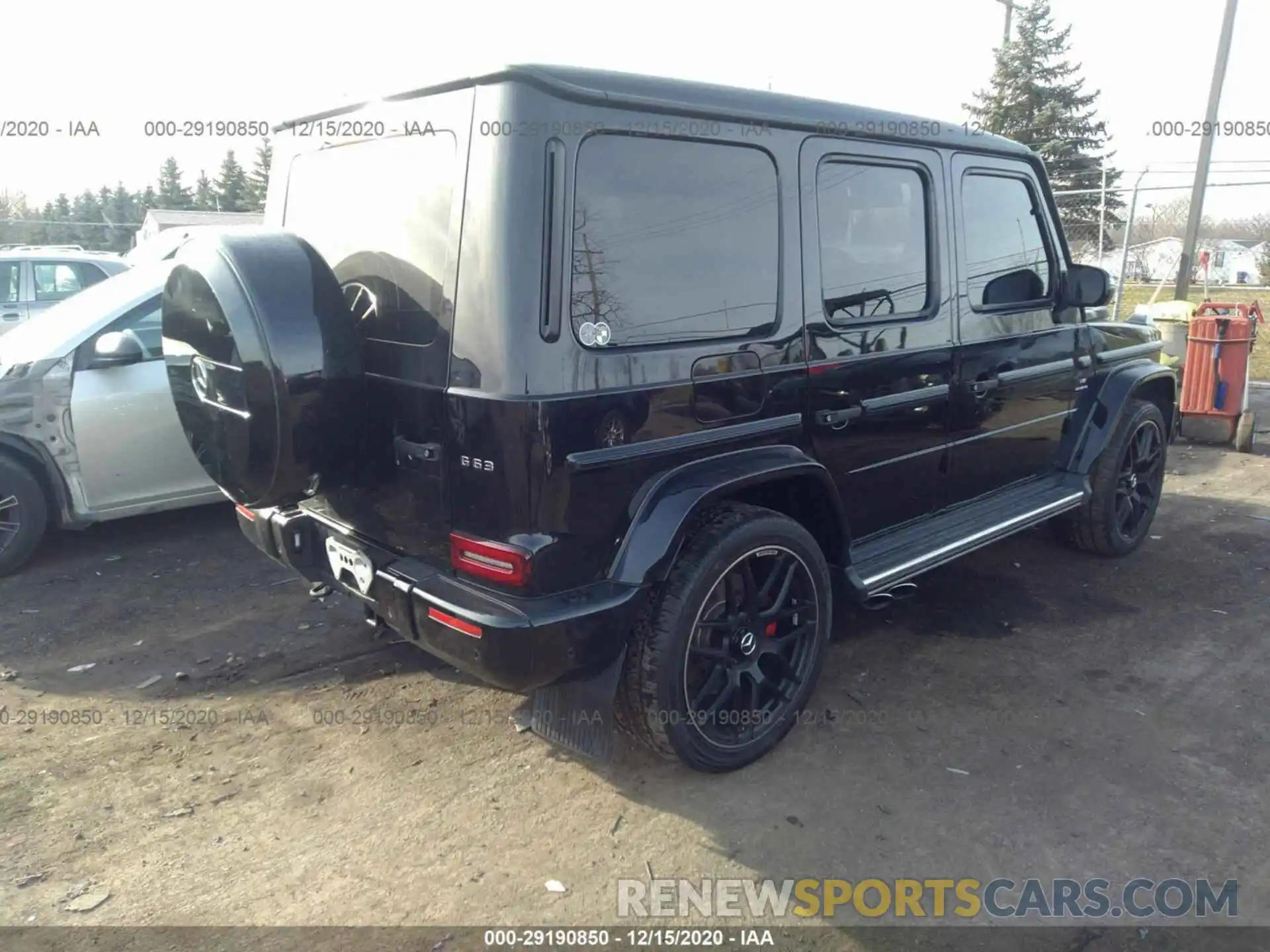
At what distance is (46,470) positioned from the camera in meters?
4.88

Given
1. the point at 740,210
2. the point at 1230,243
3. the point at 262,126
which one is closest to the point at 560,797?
the point at 740,210

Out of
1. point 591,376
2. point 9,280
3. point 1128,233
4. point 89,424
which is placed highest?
point 1128,233

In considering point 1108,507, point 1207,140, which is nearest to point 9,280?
point 1108,507

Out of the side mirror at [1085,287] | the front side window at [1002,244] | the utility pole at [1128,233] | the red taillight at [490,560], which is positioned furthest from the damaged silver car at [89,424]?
the utility pole at [1128,233]

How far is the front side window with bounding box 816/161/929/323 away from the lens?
329 cm

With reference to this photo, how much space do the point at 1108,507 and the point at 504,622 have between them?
3.89m

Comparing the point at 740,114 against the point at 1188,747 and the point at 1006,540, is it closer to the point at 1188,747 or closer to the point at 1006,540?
the point at 1188,747

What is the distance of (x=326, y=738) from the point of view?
338cm

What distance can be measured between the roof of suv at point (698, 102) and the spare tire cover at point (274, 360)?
66 cm

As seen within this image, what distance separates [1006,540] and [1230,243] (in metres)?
25.8

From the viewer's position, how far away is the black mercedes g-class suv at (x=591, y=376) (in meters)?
2.52

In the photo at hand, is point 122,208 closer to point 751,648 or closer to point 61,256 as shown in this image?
point 61,256

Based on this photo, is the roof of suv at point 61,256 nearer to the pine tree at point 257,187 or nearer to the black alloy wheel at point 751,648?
the black alloy wheel at point 751,648

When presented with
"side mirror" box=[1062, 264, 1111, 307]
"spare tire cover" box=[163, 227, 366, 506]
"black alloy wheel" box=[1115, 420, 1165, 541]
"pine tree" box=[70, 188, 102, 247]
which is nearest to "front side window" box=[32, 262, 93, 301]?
"spare tire cover" box=[163, 227, 366, 506]
